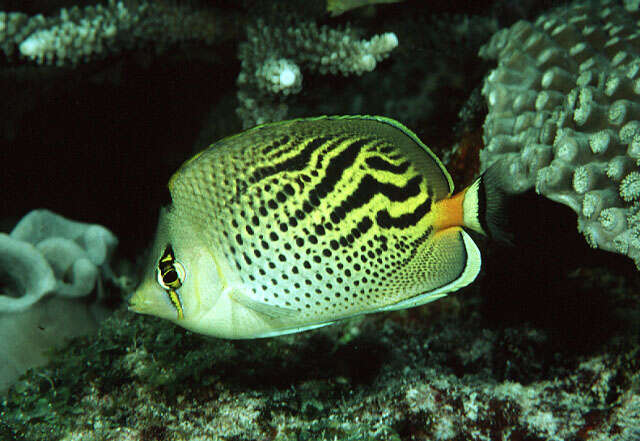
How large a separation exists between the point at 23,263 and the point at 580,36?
13.1 ft

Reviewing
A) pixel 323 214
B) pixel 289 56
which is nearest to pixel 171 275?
pixel 323 214

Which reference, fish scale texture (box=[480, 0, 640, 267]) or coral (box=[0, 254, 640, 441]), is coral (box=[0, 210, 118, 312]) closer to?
coral (box=[0, 254, 640, 441])

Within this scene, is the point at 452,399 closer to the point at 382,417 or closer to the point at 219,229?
the point at 382,417

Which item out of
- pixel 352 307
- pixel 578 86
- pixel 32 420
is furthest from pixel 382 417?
pixel 578 86

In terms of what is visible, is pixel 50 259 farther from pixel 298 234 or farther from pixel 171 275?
pixel 298 234

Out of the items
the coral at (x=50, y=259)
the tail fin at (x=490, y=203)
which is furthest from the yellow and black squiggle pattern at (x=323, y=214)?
the coral at (x=50, y=259)

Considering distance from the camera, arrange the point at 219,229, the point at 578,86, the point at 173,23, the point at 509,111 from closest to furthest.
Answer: the point at 219,229
the point at 578,86
the point at 509,111
the point at 173,23

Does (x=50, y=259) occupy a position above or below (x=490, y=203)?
below

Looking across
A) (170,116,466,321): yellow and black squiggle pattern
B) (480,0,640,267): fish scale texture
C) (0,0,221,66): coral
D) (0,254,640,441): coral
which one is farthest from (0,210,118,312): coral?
(480,0,640,267): fish scale texture

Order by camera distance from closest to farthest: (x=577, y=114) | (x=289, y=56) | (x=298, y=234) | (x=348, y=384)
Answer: (x=298, y=234) → (x=577, y=114) → (x=348, y=384) → (x=289, y=56)

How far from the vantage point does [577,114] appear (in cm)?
225

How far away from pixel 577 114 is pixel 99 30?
3.28 m

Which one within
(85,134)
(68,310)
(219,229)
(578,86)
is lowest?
(68,310)

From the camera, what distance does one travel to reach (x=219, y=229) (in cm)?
168
